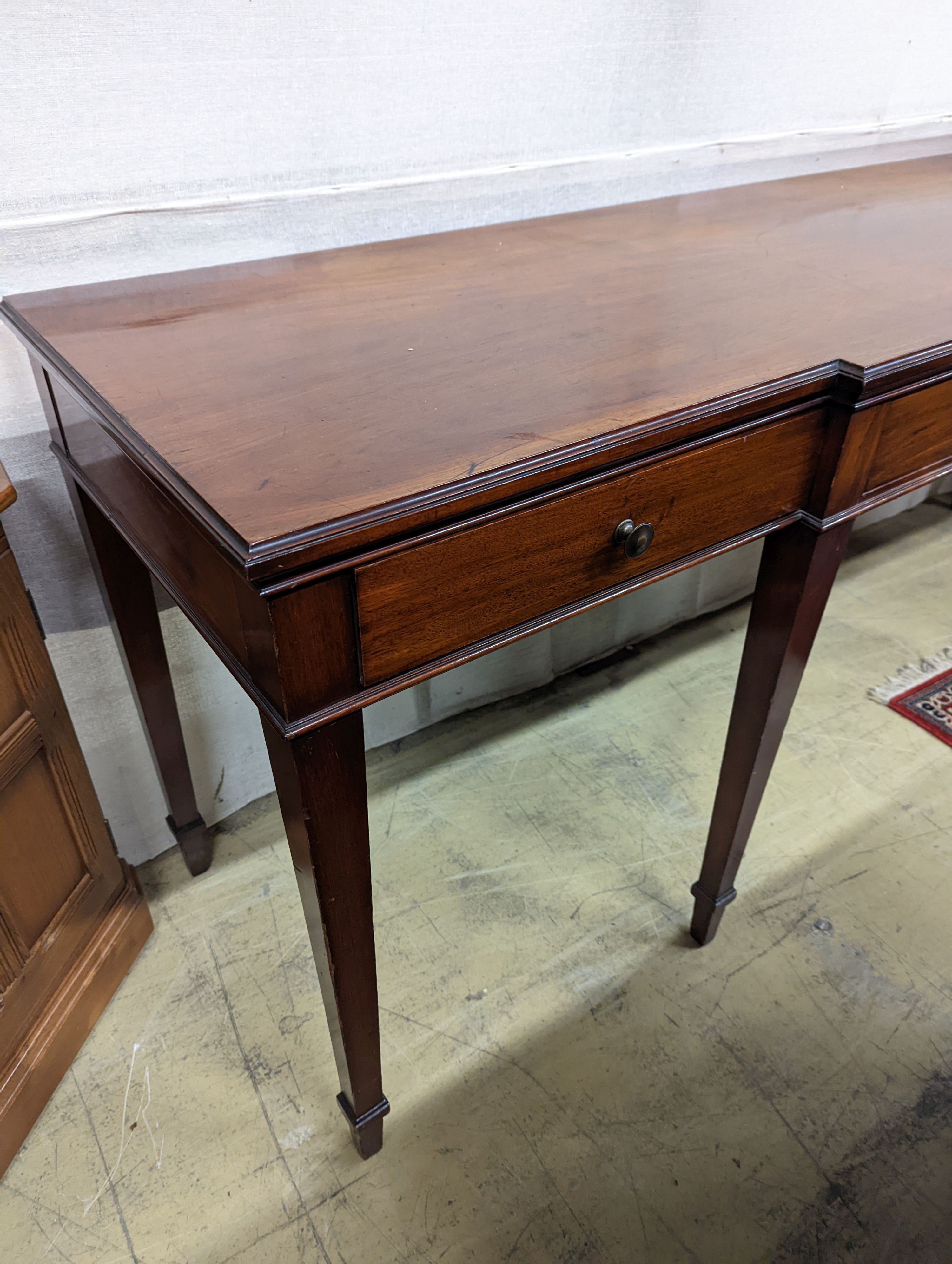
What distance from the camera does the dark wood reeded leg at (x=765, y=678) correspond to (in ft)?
2.81

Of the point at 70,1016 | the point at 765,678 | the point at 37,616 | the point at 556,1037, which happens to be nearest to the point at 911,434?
the point at 765,678

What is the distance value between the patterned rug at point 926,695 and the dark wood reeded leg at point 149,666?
1263 millimetres

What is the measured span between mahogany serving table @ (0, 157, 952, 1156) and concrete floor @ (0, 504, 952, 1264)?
0.14 m

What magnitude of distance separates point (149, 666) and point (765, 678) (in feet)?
2.49

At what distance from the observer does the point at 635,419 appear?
0.62m

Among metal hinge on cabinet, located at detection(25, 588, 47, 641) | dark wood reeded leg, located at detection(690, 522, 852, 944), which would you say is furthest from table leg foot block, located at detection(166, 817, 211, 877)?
dark wood reeded leg, located at detection(690, 522, 852, 944)

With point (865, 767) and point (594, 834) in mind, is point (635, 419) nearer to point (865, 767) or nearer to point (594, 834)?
point (594, 834)

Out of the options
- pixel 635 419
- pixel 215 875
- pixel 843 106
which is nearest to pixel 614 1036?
pixel 215 875

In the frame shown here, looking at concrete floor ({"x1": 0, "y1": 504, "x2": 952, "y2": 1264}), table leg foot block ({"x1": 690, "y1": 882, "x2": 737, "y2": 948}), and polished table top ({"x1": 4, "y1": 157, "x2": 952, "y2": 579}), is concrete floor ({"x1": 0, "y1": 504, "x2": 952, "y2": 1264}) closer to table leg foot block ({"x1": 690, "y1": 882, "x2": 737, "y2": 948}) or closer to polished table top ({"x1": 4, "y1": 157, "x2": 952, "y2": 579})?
table leg foot block ({"x1": 690, "y1": 882, "x2": 737, "y2": 948})

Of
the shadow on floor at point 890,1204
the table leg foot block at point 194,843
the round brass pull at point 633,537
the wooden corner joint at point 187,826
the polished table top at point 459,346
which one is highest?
the polished table top at point 459,346

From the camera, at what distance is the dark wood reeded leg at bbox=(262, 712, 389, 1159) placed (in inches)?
25.1

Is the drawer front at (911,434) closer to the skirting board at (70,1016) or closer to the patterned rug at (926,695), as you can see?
the patterned rug at (926,695)

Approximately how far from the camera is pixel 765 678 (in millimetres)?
948

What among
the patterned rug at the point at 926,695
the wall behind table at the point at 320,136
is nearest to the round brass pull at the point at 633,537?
the wall behind table at the point at 320,136
